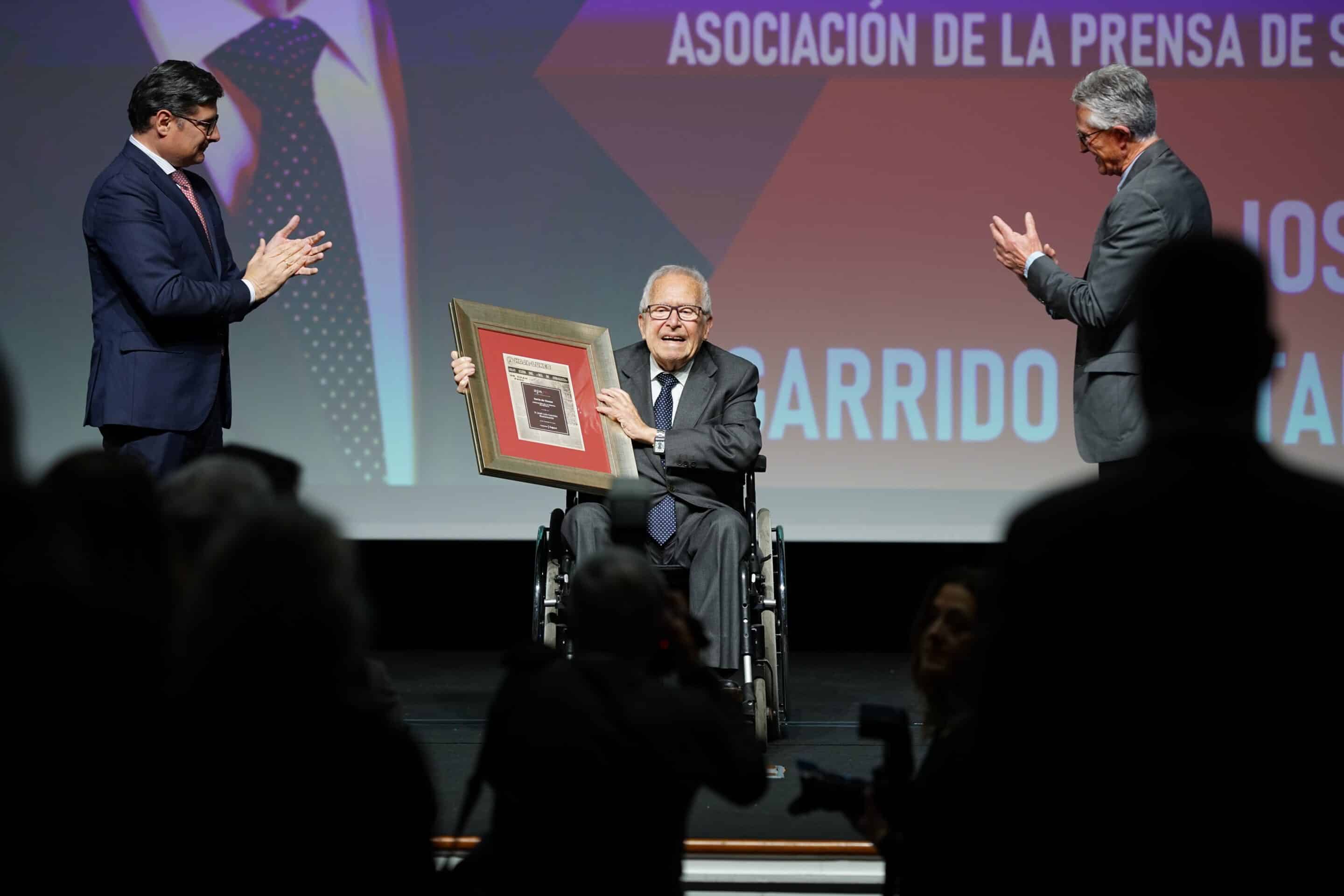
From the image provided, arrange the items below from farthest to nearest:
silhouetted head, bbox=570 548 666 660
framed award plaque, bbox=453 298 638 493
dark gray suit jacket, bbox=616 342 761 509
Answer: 1. dark gray suit jacket, bbox=616 342 761 509
2. framed award plaque, bbox=453 298 638 493
3. silhouetted head, bbox=570 548 666 660

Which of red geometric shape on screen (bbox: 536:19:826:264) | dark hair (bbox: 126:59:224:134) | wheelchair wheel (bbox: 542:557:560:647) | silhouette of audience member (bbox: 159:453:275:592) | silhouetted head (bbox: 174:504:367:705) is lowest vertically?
wheelchair wheel (bbox: 542:557:560:647)

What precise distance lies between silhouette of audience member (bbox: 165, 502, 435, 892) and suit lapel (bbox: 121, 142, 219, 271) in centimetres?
228

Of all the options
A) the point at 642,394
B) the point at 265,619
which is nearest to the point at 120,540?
the point at 265,619

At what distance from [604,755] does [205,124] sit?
7.68 ft

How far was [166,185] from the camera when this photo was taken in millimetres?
3541

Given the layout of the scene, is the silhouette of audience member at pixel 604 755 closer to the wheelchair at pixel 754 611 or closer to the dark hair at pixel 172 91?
the wheelchair at pixel 754 611

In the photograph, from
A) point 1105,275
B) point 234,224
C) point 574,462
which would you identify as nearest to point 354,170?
point 234,224

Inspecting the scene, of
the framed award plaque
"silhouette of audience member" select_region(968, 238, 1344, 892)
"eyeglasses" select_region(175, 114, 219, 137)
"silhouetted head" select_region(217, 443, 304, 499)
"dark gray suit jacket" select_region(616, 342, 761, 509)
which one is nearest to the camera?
"silhouette of audience member" select_region(968, 238, 1344, 892)

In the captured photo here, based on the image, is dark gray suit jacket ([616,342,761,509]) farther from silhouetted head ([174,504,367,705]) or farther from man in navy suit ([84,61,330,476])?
silhouetted head ([174,504,367,705])

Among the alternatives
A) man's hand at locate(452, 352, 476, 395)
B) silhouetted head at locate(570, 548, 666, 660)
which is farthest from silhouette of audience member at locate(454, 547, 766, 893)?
man's hand at locate(452, 352, 476, 395)

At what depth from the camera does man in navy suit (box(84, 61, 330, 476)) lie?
348 cm

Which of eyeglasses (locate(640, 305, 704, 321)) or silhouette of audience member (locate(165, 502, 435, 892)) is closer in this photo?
silhouette of audience member (locate(165, 502, 435, 892))

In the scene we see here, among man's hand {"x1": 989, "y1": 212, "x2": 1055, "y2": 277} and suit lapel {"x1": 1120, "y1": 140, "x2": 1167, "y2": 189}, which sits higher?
suit lapel {"x1": 1120, "y1": 140, "x2": 1167, "y2": 189}

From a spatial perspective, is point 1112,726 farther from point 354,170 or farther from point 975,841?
point 354,170
